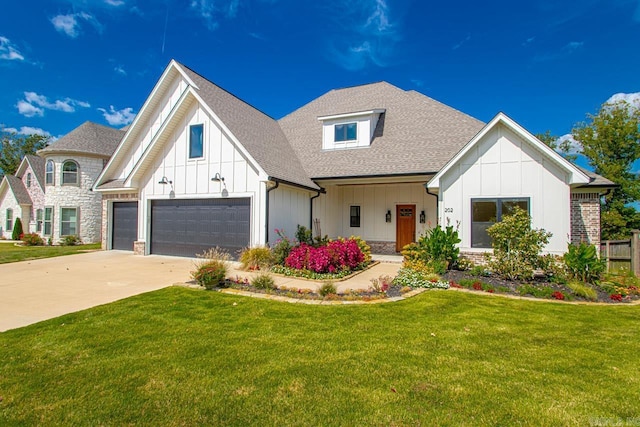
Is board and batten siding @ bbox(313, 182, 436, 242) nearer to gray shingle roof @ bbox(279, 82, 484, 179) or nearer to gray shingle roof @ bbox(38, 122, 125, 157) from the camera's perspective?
gray shingle roof @ bbox(279, 82, 484, 179)

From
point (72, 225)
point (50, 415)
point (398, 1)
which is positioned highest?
point (398, 1)

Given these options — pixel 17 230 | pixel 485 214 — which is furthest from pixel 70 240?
pixel 485 214

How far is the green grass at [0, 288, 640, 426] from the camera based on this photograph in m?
2.85

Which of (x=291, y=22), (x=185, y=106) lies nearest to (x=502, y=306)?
(x=185, y=106)

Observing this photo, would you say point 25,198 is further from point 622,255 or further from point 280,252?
point 622,255

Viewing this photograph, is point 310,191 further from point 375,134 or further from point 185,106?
point 185,106

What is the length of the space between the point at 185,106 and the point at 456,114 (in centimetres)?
1270

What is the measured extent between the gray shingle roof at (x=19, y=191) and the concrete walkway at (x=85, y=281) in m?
18.5

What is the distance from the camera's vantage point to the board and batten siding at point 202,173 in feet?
39.1

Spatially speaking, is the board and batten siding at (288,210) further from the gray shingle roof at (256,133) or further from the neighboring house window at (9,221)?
the neighboring house window at (9,221)

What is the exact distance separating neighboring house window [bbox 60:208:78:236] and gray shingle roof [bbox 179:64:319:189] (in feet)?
45.3

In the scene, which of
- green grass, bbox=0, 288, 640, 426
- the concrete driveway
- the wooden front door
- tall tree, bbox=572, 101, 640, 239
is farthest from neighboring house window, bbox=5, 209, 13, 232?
tall tree, bbox=572, 101, 640, 239

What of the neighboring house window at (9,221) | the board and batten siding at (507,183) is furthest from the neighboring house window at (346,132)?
the neighboring house window at (9,221)

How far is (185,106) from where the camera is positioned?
13109 mm
